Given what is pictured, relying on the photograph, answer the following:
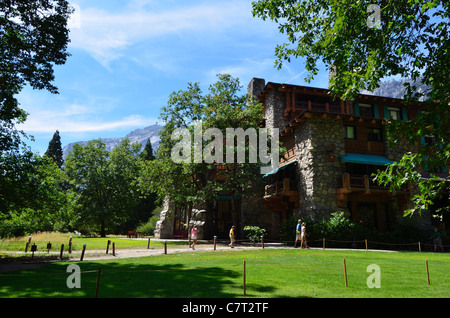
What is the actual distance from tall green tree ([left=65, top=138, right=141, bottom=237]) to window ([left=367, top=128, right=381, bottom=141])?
28.2 m

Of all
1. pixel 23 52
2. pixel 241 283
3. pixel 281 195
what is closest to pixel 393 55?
pixel 241 283

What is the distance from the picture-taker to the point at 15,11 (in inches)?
452

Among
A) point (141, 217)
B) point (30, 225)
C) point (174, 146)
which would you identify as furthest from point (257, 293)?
point (141, 217)

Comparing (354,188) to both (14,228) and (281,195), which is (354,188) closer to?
(281,195)

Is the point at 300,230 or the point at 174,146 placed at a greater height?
the point at 174,146

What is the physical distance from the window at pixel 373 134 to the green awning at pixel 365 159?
77.0 inches

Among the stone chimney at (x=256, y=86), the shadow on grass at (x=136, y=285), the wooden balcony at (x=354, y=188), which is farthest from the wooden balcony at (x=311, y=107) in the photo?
the shadow on grass at (x=136, y=285)

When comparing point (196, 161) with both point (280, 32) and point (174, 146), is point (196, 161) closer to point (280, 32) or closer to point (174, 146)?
point (174, 146)

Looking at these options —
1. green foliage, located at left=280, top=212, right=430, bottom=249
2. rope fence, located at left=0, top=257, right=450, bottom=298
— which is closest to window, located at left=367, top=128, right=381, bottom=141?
green foliage, located at left=280, top=212, right=430, bottom=249

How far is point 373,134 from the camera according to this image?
25.1m

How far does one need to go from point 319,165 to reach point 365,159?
3.75 metres

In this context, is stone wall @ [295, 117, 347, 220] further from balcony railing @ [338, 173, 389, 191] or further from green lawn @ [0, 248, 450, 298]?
green lawn @ [0, 248, 450, 298]

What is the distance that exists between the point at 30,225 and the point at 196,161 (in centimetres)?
1584
